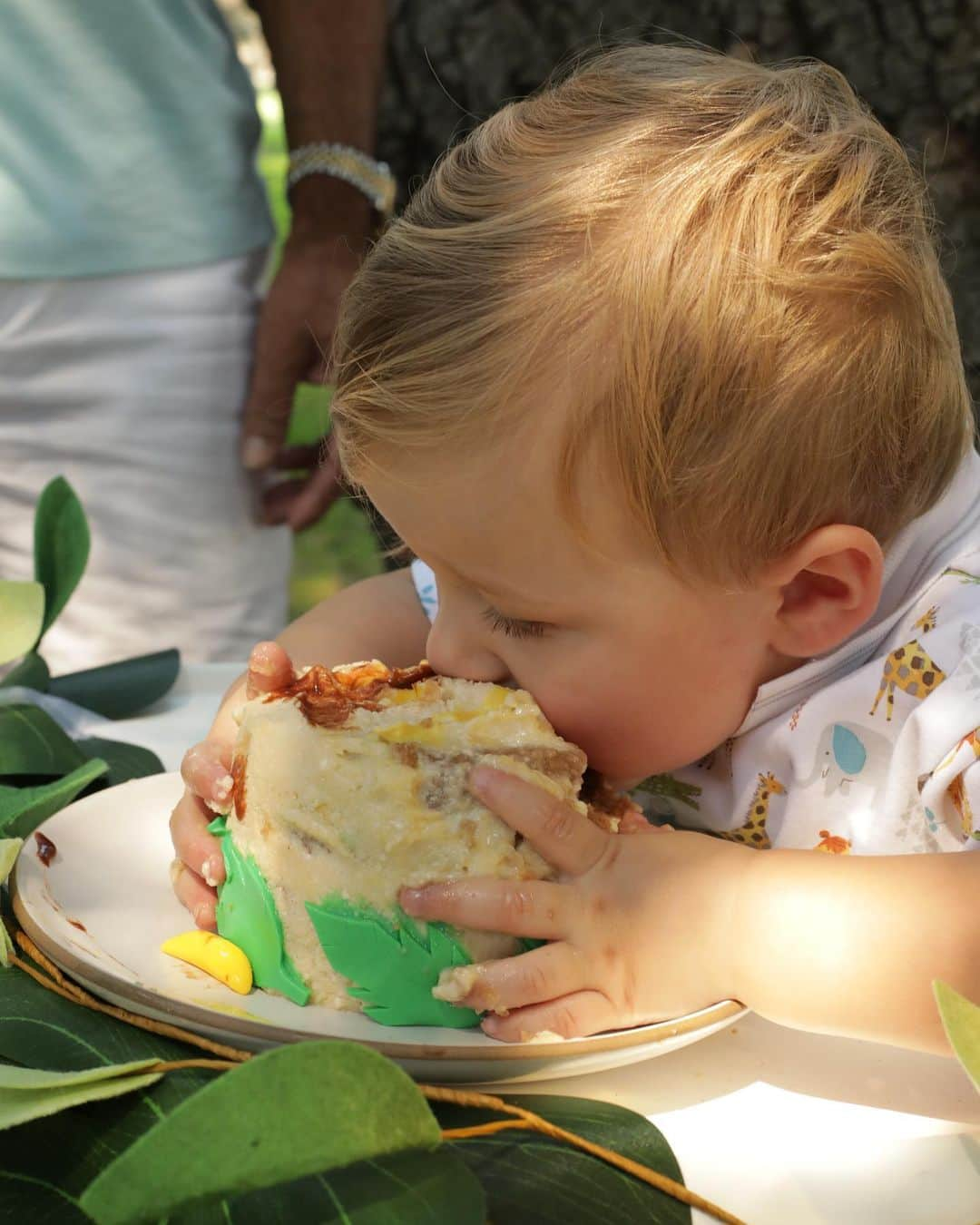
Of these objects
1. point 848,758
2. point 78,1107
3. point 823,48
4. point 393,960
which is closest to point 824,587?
point 848,758

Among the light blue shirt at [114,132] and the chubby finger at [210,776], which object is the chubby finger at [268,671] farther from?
the light blue shirt at [114,132]

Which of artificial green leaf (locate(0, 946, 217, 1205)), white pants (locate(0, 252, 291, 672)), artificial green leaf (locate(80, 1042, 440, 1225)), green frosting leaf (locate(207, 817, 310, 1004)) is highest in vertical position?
artificial green leaf (locate(80, 1042, 440, 1225))

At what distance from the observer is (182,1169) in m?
0.65

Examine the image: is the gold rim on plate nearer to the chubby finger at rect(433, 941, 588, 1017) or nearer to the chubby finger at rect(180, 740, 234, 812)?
the chubby finger at rect(433, 941, 588, 1017)

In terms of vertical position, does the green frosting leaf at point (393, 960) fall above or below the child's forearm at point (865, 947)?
above

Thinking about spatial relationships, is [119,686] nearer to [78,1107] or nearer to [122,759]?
[122,759]

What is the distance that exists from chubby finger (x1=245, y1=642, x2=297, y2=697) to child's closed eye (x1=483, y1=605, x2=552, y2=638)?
0.56 ft

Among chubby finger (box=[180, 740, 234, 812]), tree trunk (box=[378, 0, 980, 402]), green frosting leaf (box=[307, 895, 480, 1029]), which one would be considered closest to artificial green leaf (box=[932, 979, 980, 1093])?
green frosting leaf (box=[307, 895, 480, 1029])

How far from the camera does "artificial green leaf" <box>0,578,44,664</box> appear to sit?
1439mm

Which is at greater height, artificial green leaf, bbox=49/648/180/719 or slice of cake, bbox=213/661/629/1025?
slice of cake, bbox=213/661/629/1025

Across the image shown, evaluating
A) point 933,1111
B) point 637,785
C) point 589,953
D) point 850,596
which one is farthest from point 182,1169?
point 637,785

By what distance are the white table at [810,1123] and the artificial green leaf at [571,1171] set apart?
0.04 meters

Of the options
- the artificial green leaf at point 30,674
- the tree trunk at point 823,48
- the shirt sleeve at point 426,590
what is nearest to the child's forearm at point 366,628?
the shirt sleeve at point 426,590

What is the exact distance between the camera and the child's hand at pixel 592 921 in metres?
0.91
